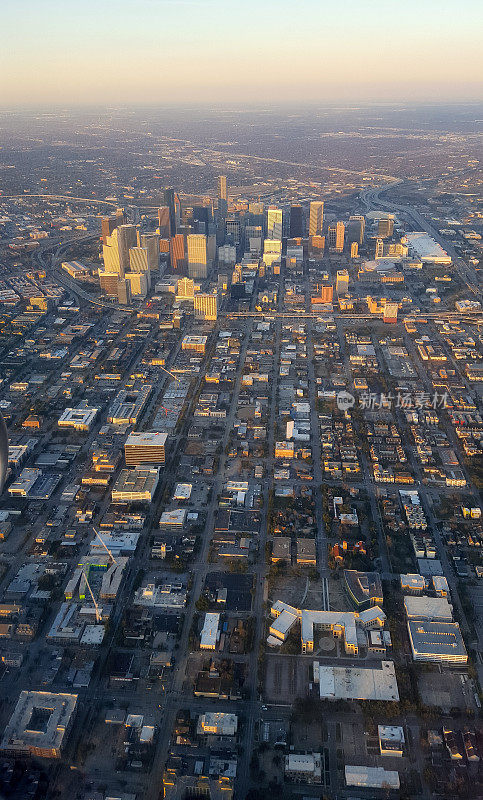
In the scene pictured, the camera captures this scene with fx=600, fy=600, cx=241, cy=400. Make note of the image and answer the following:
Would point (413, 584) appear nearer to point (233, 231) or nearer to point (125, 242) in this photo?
point (125, 242)

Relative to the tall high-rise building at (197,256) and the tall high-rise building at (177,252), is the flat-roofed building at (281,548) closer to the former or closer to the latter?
the tall high-rise building at (197,256)

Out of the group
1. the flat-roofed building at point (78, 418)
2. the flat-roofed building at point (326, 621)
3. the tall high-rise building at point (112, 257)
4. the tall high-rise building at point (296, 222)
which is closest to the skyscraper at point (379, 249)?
the tall high-rise building at point (296, 222)

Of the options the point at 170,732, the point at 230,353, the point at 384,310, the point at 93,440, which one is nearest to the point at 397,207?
the point at 384,310

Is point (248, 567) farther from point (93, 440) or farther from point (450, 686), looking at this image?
point (93, 440)

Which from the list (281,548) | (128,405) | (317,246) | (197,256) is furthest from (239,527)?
(317,246)

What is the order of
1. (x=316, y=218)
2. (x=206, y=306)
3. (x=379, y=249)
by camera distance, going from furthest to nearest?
(x=316, y=218) < (x=379, y=249) < (x=206, y=306)

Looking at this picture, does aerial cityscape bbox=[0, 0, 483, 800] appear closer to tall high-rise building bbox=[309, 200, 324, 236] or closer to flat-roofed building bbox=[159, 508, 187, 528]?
flat-roofed building bbox=[159, 508, 187, 528]

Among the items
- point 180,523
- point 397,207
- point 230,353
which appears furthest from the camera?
point 397,207
